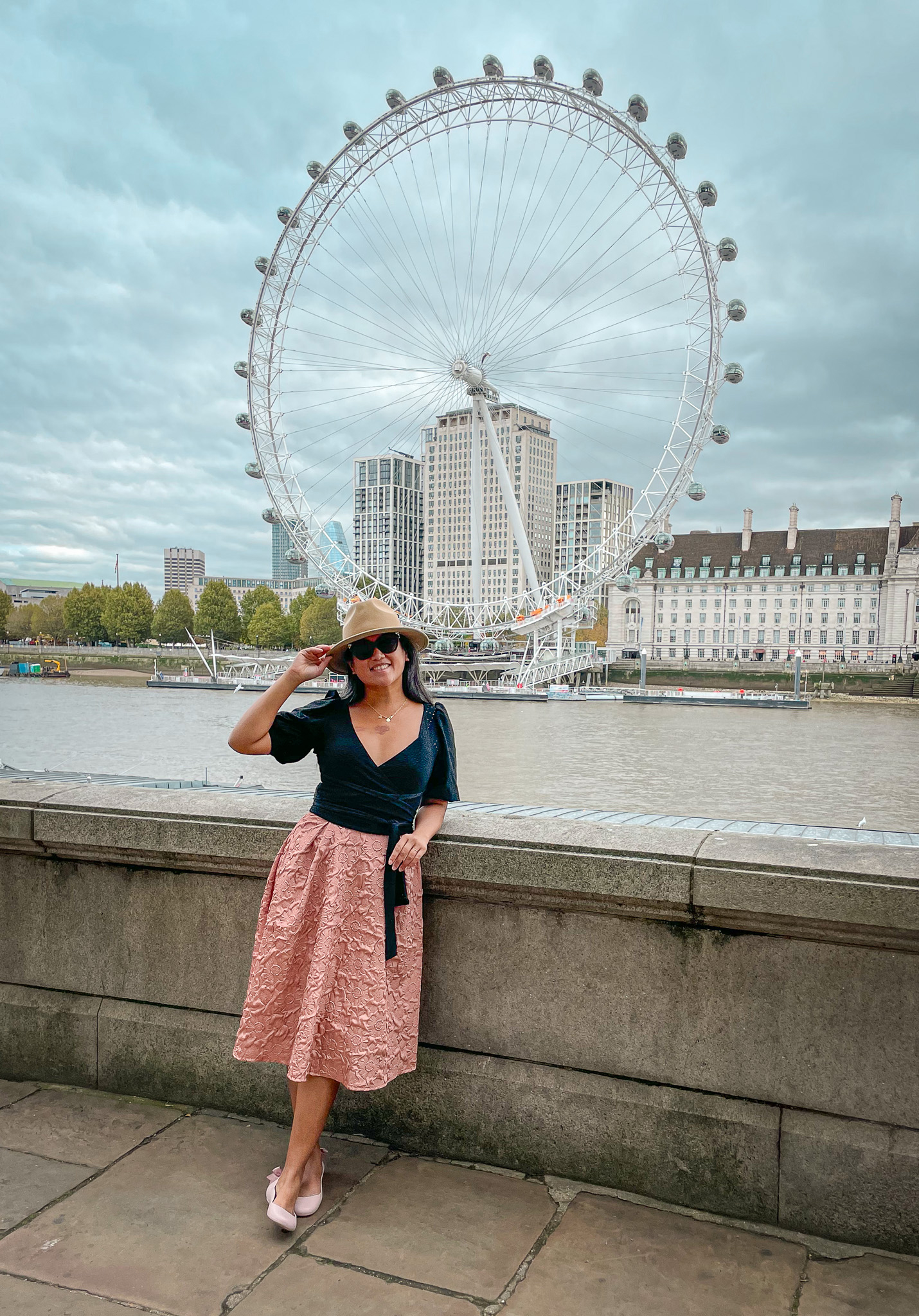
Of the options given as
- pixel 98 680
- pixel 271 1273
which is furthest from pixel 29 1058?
pixel 98 680

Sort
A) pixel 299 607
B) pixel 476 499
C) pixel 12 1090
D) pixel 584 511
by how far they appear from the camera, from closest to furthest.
Result: pixel 12 1090
pixel 476 499
pixel 584 511
pixel 299 607

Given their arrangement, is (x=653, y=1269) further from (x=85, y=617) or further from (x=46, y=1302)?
(x=85, y=617)

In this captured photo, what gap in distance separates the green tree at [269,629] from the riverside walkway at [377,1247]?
355ft

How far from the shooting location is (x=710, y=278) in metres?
39.1

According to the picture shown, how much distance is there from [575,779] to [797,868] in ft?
88.5

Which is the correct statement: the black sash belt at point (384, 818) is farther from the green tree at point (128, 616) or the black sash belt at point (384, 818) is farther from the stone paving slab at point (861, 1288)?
the green tree at point (128, 616)

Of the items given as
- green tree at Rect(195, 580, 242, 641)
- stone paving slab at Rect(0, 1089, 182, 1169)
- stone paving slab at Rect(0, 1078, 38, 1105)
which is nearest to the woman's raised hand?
stone paving slab at Rect(0, 1089, 182, 1169)

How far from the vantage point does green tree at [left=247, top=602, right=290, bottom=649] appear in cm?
11056

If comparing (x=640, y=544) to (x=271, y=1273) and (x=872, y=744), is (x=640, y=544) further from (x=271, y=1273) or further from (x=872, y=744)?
(x=271, y=1273)

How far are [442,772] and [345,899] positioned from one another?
0.45 meters

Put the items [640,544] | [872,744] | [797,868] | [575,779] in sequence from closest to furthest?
[797,868]
[575,779]
[872,744]
[640,544]

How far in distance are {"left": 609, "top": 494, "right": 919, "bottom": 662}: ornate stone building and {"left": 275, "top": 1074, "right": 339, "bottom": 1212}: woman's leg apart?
361ft

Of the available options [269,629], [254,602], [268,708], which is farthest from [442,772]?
[254,602]

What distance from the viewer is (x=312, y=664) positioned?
9.78 feet
